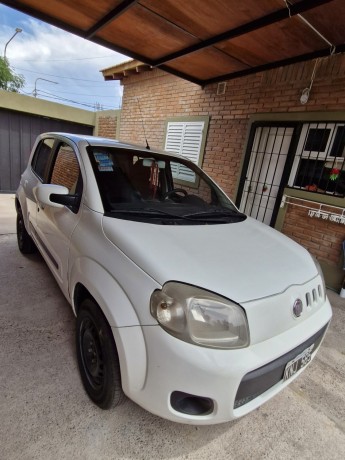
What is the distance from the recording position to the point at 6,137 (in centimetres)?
834

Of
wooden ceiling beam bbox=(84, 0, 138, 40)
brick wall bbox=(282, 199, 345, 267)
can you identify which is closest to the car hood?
brick wall bbox=(282, 199, 345, 267)

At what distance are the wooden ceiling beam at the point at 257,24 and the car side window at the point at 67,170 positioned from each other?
2.57m

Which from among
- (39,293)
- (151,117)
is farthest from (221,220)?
(151,117)

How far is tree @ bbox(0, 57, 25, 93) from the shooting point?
69.0 feet

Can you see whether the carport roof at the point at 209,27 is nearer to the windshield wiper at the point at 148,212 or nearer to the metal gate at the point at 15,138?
the windshield wiper at the point at 148,212

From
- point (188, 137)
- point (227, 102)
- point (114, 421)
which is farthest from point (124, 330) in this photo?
point (188, 137)

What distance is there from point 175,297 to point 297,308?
0.76 metres

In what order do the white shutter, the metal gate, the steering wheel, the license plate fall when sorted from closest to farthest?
the license plate, the steering wheel, the white shutter, the metal gate

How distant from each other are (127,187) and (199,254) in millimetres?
875

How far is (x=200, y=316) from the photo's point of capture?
1.26 metres

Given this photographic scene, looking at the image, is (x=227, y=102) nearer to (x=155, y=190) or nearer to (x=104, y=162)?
(x=155, y=190)

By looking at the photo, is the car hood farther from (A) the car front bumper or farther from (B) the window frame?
(B) the window frame

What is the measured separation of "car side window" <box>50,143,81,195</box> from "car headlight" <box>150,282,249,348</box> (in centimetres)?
118

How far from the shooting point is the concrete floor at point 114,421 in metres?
1.49
